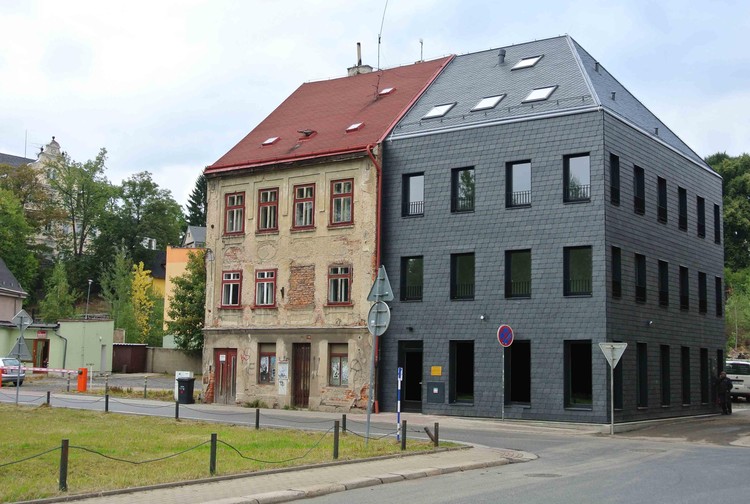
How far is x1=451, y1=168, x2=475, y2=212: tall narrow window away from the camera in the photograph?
3216 centimetres

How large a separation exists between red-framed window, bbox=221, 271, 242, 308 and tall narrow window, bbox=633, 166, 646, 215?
15969 mm

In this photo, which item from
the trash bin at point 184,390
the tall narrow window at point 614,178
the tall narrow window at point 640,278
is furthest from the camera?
the trash bin at point 184,390

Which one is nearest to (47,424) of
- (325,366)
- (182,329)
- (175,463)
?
(175,463)

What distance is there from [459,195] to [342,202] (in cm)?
485

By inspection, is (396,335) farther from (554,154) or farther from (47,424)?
(47,424)

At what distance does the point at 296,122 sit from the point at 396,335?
11.9 metres

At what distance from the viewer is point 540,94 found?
104 feet

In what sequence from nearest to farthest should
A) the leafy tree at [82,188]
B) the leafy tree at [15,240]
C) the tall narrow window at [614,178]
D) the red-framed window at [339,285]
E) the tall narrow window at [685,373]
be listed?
the tall narrow window at [614,178]
the red-framed window at [339,285]
the tall narrow window at [685,373]
the leafy tree at [15,240]
the leafy tree at [82,188]

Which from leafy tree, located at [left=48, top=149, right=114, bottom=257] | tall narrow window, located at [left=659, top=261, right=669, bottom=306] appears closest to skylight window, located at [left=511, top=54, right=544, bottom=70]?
tall narrow window, located at [left=659, top=261, right=669, bottom=306]

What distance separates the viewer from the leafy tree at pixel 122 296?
80188mm

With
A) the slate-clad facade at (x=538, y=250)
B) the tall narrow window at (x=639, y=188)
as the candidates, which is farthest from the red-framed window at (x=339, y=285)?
the tall narrow window at (x=639, y=188)

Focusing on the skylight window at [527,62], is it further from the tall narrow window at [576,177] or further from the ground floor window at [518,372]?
the ground floor window at [518,372]

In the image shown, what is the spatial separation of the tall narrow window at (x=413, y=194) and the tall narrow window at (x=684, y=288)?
1107cm

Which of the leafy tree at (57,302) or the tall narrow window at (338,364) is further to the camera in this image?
the leafy tree at (57,302)
